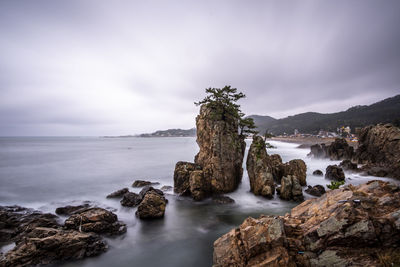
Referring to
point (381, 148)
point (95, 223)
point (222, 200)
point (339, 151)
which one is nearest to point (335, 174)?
point (381, 148)

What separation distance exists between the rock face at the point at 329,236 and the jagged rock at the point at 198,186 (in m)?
9.43

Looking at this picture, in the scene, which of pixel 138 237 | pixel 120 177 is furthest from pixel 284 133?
pixel 138 237

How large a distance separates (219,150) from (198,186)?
405 centimetres

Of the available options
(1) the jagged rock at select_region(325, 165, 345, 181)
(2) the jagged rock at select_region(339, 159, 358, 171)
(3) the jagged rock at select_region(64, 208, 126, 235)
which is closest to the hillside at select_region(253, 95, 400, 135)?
(2) the jagged rock at select_region(339, 159, 358, 171)

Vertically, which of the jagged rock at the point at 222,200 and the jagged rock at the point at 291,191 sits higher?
the jagged rock at the point at 291,191

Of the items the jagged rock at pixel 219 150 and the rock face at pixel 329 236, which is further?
the jagged rock at pixel 219 150

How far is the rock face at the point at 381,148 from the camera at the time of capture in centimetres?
2214

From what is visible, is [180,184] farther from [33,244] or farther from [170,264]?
[33,244]

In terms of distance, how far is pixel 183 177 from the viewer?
18.8m

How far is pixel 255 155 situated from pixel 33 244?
1665cm

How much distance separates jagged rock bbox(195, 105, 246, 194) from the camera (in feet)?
58.7

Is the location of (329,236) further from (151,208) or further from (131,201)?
(131,201)

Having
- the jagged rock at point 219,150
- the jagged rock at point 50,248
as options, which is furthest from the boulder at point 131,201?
the jagged rock at point 219,150

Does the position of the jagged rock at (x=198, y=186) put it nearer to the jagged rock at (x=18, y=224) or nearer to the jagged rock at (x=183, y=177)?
the jagged rock at (x=183, y=177)
